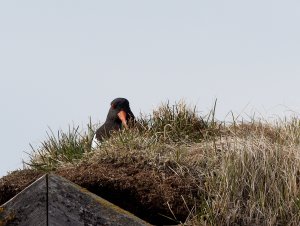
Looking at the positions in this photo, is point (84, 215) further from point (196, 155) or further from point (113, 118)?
point (113, 118)

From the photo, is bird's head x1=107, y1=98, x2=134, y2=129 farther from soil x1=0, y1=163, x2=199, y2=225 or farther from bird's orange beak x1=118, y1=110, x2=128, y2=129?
soil x1=0, y1=163, x2=199, y2=225

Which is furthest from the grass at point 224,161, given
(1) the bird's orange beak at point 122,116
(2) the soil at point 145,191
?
(1) the bird's orange beak at point 122,116

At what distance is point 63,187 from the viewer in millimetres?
7516

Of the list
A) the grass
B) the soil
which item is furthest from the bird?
the soil

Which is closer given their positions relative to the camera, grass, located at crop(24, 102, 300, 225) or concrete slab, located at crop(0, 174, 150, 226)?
concrete slab, located at crop(0, 174, 150, 226)

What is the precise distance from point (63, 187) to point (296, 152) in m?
3.12

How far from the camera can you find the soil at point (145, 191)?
27.6ft

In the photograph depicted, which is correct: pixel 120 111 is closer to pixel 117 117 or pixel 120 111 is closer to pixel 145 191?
pixel 117 117

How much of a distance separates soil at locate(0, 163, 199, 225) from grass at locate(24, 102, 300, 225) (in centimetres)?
13

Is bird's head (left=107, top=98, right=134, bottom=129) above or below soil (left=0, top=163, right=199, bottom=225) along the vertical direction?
above

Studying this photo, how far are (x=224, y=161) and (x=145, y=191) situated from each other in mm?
952

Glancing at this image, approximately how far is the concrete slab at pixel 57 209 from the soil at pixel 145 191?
0.90m

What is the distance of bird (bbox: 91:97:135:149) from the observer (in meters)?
11.7

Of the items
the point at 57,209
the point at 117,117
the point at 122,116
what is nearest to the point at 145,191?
the point at 57,209
